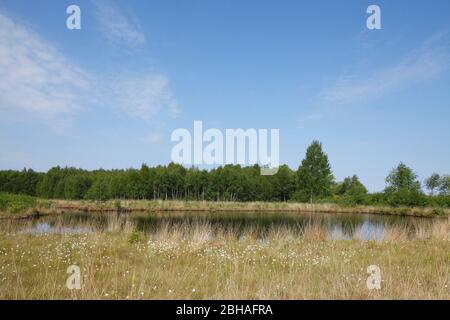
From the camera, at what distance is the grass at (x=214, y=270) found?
13.5 ft

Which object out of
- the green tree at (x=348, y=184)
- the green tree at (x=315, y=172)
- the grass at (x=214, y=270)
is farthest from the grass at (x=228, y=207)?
the green tree at (x=348, y=184)

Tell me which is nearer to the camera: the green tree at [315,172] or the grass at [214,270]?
the grass at [214,270]

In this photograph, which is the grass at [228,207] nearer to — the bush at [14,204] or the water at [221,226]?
the bush at [14,204]

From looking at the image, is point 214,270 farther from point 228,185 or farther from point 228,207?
point 228,185

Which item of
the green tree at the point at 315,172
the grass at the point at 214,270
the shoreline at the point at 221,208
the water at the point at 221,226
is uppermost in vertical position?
the green tree at the point at 315,172

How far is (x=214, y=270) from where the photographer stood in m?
5.54

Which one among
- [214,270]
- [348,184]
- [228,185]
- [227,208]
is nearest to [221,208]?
[227,208]

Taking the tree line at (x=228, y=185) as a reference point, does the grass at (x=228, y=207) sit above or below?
below

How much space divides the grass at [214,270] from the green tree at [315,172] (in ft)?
114

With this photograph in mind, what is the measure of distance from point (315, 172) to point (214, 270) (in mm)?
40760

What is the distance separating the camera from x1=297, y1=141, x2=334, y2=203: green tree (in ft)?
143

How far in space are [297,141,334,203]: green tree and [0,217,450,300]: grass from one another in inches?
1373
